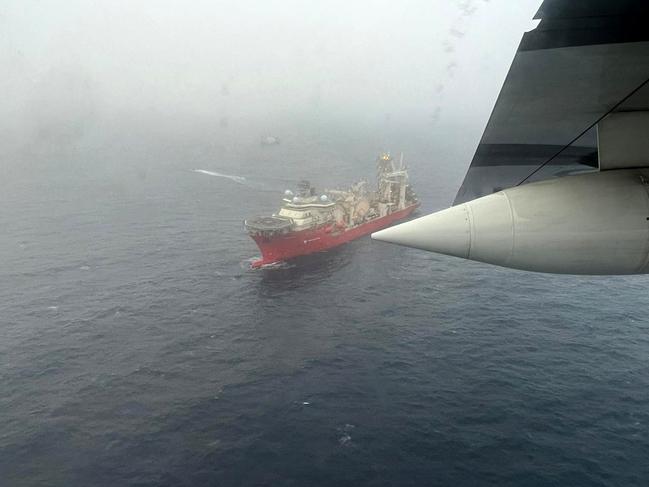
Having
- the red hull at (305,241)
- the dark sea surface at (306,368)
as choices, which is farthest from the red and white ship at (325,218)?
the dark sea surface at (306,368)

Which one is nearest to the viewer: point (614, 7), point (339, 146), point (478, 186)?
point (614, 7)

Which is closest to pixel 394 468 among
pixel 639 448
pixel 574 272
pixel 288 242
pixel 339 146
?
pixel 639 448

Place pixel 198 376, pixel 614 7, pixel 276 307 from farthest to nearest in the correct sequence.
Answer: pixel 276 307 → pixel 198 376 → pixel 614 7

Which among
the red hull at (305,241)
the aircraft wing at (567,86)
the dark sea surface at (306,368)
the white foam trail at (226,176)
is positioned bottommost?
the dark sea surface at (306,368)

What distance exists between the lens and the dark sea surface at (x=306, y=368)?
2664 cm

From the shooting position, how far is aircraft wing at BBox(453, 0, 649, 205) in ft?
17.6

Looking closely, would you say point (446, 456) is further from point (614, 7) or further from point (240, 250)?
point (240, 250)

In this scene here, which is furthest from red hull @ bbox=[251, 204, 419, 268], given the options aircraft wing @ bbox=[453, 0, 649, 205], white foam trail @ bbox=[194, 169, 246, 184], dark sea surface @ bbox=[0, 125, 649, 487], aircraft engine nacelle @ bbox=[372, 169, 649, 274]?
aircraft wing @ bbox=[453, 0, 649, 205]

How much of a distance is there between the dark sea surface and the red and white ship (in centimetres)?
343

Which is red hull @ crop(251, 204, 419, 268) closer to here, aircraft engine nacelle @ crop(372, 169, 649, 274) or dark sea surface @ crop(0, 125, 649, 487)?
dark sea surface @ crop(0, 125, 649, 487)

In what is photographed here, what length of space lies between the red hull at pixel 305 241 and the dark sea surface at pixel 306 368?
2518 mm

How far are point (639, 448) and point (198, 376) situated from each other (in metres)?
30.3

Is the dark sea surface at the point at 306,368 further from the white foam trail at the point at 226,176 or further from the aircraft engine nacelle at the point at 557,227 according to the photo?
the white foam trail at the point at 226,176

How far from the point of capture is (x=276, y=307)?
48688mm
